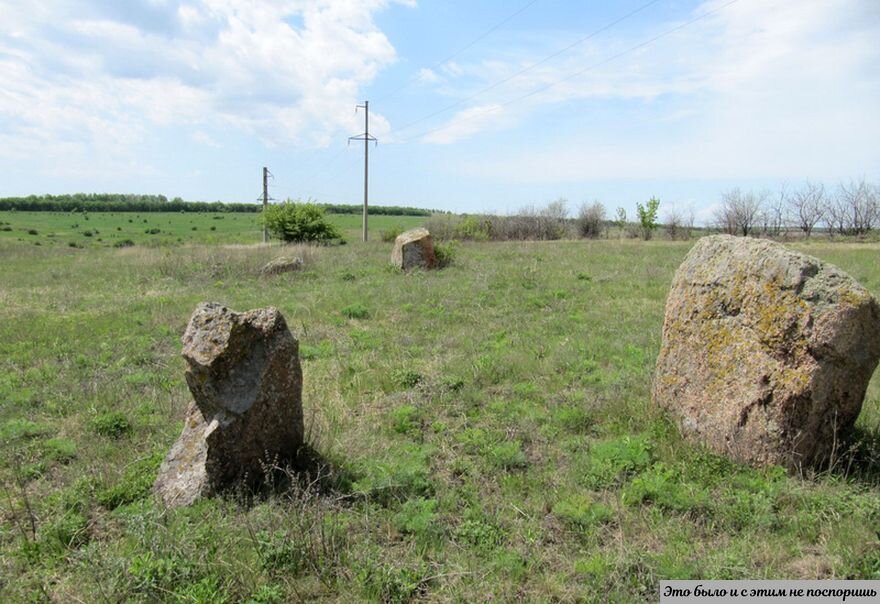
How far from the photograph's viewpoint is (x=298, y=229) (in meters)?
39.4

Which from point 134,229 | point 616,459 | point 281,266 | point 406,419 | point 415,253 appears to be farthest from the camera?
point 134,229

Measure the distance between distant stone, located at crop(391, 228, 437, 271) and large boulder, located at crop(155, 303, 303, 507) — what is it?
1629cm

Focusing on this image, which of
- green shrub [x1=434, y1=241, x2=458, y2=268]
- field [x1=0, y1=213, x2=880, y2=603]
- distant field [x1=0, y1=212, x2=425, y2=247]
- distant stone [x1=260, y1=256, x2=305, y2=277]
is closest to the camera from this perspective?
field [x1=0, y1=213, x2=880, y2=603]

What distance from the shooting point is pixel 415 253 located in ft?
71.7

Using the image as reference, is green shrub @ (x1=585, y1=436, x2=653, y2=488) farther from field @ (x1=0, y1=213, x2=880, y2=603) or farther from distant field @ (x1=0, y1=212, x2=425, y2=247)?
distant field @ (x1=0, y1=212, x2=425, y2=247)

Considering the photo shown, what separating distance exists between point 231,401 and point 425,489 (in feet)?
6.48

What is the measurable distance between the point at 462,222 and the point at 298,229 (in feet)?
46.7

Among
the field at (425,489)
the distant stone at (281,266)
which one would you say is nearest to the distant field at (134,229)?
the distant stone at (281,266)

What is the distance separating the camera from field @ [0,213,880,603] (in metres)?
3.95

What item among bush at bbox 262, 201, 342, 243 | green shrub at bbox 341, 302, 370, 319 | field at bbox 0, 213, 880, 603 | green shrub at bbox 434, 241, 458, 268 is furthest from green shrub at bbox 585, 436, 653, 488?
bush at bbox 262, 201, 342, 243

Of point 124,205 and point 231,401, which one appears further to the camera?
point 124,205

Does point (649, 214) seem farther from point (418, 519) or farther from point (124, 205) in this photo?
point (124, 205)

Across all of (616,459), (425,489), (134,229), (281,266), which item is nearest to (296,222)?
(281,266)

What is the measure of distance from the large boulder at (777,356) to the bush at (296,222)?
35.6 m
